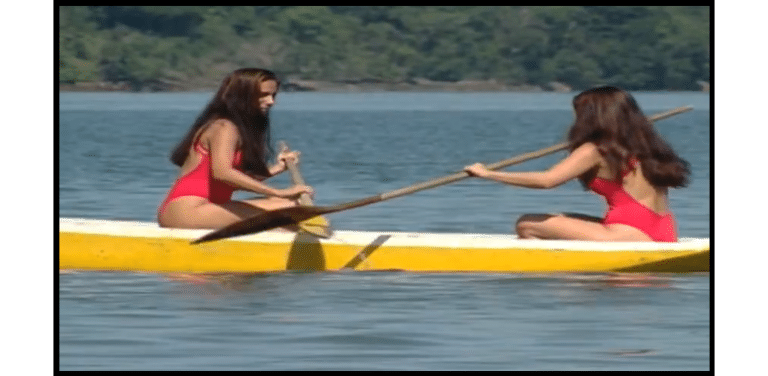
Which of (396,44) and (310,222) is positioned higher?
(396,44)

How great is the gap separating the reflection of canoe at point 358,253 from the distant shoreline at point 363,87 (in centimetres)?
8984

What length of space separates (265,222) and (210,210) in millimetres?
342

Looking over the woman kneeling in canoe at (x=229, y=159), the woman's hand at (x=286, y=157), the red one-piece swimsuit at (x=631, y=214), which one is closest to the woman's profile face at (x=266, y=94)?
the woman kneeling in canoe at (x=229, y=159)

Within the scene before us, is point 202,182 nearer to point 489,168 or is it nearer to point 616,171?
point 489,168

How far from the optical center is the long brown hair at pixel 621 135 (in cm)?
1210

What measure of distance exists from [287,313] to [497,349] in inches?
61.5

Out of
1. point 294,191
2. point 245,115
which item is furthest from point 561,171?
point 245,115

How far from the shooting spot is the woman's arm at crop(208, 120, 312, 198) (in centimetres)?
1246

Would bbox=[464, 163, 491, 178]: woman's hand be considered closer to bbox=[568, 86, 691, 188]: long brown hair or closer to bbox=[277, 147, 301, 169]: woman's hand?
bbox=[568, 86, 691, 188]: long brown hair

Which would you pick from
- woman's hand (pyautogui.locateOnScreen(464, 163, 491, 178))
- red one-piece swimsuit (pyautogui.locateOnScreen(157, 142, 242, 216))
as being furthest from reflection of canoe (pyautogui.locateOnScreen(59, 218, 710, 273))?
woman's hand (pyautogui.locateOnScreen(464, 163, 491, 178))

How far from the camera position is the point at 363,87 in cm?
10938

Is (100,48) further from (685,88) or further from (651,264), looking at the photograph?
(651,264)
